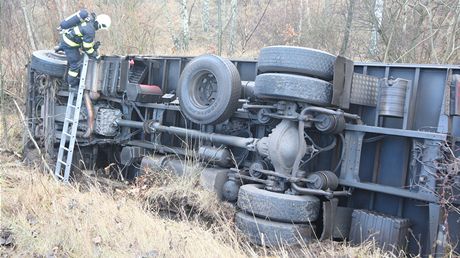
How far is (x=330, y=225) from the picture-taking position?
5.46m

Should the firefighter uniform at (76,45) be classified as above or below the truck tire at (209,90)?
above

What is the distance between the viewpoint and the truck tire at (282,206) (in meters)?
5.37

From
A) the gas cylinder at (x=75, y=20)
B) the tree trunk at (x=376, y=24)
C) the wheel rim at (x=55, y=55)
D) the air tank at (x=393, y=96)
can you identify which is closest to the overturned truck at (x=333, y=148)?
the air tank at (x=393, y=96)

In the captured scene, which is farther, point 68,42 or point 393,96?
point 68,42

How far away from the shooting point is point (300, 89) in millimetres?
5426

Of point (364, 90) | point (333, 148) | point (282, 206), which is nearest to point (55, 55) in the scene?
point (333, 148)

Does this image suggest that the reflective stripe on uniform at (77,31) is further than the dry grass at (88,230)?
Yes

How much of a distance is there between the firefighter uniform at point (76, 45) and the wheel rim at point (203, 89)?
228 centimetres

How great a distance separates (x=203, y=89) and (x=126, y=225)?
2.73m

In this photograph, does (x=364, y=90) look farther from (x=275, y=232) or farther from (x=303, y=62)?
(x=275, y=232)

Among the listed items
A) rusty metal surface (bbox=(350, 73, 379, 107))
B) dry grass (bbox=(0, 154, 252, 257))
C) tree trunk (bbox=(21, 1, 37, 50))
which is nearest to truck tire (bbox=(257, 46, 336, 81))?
rusty metal surface (bbox=(350, 73, 379, 107))

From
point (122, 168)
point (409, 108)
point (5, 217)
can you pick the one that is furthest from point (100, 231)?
point (122, 168)

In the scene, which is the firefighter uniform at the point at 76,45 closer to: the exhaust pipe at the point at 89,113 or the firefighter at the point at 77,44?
the firefighter at the point at 77,44

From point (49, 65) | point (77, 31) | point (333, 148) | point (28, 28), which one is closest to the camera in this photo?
point (333, 148)
